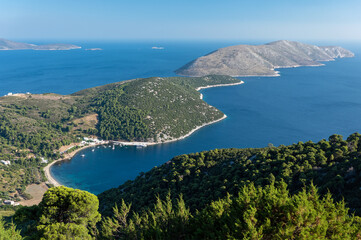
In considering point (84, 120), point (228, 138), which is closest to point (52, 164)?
point (84, 120)

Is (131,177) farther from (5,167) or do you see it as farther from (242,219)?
(242,219)

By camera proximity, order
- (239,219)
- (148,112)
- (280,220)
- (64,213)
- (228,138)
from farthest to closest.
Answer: (148,112), (228,138), (64,213), (239,219), (280,220)

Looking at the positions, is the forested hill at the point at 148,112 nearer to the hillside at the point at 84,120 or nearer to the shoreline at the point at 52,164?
the hillside at the point at 84,120

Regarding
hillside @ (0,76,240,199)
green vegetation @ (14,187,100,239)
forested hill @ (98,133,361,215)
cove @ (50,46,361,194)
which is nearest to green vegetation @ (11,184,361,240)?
green vegetation @ (14,187,100,239)

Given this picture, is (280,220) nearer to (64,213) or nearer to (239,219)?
(239,219)

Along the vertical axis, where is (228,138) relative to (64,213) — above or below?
below

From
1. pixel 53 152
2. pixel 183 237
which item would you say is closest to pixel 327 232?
pixel 183 237

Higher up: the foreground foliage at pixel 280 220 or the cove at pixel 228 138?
the foreground foliage at pixel 280 220

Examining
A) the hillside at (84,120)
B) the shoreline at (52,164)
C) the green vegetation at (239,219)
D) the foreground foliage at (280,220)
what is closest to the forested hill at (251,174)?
the foreground foliage at (280,220)
